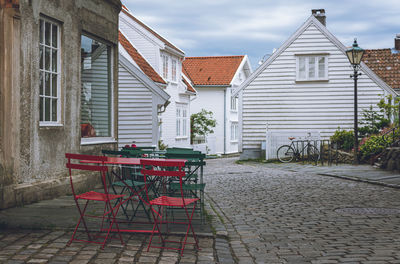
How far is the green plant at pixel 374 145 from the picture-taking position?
19719 mm

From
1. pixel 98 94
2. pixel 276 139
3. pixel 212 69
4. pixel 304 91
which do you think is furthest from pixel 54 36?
pixel 212 69

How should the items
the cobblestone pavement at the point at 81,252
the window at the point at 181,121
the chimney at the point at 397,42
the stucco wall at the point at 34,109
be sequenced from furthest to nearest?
the chimney at the point at 397,42, the window at the point at 181,121, the stucco wall at the point at 34,109, the cobblestone pavement at the point at 81,252

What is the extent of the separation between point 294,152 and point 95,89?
41.7 ft

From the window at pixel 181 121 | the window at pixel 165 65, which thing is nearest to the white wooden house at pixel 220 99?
the window at pixel 181 121

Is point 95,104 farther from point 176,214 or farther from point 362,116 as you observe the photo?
point 362,116

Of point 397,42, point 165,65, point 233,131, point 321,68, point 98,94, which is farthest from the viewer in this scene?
point 233,131

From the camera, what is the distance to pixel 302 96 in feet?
82.6

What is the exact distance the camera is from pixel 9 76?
8.07m

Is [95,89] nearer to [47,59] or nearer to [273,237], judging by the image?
[47,59]

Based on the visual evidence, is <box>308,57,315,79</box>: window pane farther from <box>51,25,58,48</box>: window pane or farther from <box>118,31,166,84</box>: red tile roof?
<box>51,25,58,48</box>: window pane

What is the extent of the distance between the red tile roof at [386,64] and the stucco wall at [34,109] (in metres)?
20.0

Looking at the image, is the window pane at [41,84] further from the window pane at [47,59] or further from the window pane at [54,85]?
the window pane at [54,85]

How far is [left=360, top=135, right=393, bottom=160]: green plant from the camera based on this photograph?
19.7m

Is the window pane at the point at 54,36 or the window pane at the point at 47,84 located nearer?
the window pane at the point at 47,84
